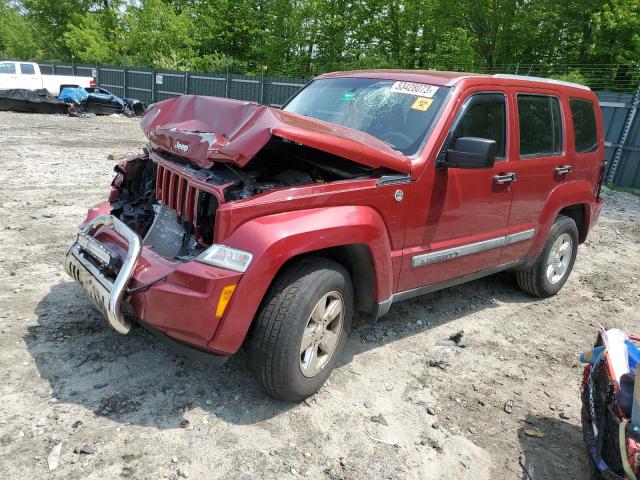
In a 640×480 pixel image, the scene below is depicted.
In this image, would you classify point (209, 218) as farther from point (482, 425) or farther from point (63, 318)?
point (482, 425)

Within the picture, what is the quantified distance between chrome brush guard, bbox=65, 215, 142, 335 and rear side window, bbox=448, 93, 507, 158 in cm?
228

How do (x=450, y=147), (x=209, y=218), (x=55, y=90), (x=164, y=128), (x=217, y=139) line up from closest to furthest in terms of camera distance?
1. (x=217, y=139)
2. (x=209, y=218)
3. (x=164, y=128)
4. (x=450, y=147)
5. (x=55, y=90)

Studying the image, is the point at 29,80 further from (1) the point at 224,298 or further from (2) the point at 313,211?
(1) the point at 224,298

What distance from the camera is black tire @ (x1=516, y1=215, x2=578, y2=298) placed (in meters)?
4.91

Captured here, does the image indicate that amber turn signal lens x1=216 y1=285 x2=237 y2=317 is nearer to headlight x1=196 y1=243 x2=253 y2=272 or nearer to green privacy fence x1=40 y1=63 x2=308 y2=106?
headlight x1=196 y1=243 x2=253 y2=272

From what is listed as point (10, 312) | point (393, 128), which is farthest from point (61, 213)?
point (393, 128)

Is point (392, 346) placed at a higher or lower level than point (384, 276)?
lower

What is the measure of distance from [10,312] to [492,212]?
3.82 metres

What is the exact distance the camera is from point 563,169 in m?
4.66

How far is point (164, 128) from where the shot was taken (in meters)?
3.28

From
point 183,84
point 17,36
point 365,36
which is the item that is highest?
point 365,36

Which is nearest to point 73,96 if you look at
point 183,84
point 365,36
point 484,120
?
point 183,84

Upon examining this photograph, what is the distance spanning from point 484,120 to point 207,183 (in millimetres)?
2284

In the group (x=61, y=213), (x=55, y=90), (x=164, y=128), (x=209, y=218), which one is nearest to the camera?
(x=209, y=218)
